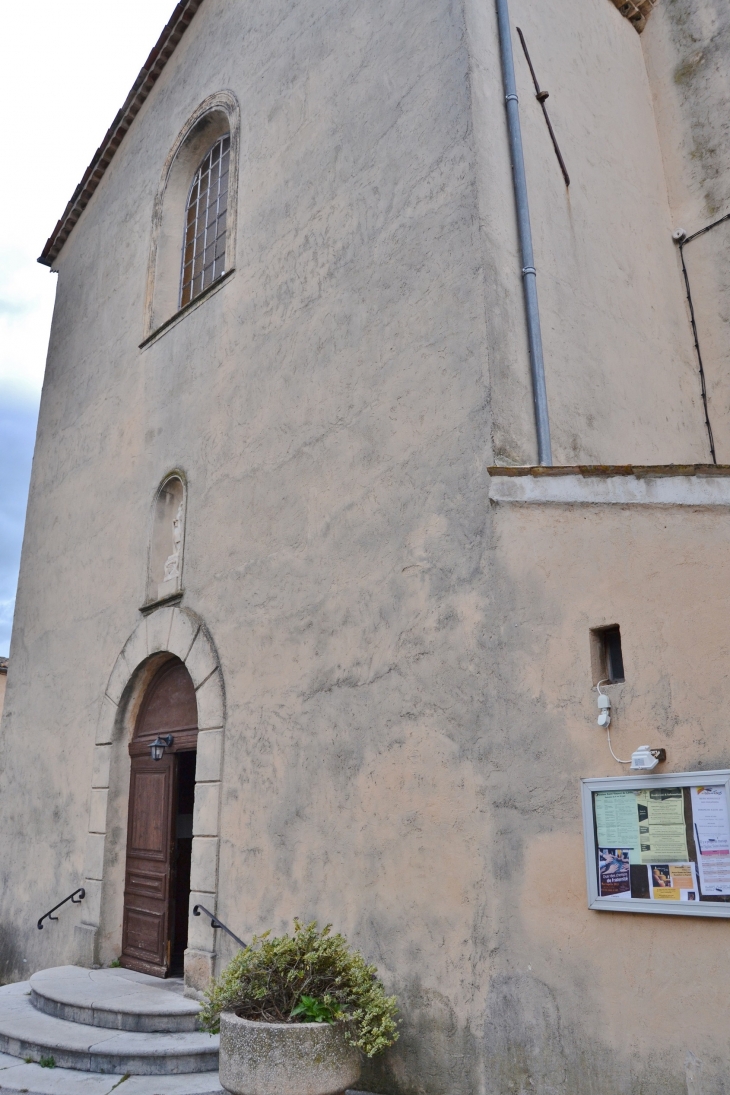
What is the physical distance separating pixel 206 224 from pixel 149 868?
635cm

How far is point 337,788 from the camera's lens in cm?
581

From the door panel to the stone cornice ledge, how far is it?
169 inches

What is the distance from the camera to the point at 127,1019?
611 centimetres

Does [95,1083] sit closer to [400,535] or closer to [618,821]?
[618,821]

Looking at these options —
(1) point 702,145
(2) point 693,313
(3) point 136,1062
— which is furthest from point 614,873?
(1) point 702,145

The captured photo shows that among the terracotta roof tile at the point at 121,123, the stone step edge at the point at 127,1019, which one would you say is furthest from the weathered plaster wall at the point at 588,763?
the terracotta roof tile at the point at 121,123

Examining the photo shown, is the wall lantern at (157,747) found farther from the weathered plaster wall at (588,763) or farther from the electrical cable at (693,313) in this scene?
the electrical cable at (693,313)

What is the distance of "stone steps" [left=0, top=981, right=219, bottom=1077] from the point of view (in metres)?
5.48

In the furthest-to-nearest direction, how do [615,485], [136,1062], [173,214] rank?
[173,214] < [136,1062] < [615,485]

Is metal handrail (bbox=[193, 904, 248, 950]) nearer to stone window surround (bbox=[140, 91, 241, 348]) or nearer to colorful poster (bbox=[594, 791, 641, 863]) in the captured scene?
colorful poster (bbox=[594, 791, 641, 863])

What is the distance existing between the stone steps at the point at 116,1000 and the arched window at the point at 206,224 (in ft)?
20.2

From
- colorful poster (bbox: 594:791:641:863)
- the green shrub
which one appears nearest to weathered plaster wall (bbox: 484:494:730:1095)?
colorful poster (bbox: 594:791:641:863)

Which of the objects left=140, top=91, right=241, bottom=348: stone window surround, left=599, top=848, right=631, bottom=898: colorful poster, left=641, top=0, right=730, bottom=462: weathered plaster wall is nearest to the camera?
left=599, top=848, right=631, bottom=898: colorful poster

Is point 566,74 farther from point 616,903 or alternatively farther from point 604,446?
point 616,903
